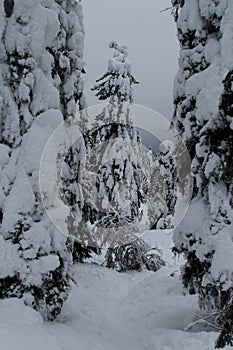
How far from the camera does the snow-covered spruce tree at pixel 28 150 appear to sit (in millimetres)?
5820

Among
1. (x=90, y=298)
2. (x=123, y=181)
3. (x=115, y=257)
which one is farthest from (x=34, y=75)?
(x=123, y=181)

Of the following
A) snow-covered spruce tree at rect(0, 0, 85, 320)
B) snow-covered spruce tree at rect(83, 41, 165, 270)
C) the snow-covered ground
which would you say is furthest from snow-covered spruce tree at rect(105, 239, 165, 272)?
snow-covered spruce tree at rect(0, 0, 85, 320)

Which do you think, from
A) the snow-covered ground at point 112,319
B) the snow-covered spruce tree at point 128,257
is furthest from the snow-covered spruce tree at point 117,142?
the snow-covered ground at point 112,319

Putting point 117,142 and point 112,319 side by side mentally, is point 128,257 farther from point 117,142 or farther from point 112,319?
point 117,142

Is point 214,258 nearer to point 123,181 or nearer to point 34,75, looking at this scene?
point 34,75

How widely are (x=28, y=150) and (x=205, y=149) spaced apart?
2.89m

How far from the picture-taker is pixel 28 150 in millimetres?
6211

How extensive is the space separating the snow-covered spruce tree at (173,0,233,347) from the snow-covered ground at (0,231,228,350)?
80cm

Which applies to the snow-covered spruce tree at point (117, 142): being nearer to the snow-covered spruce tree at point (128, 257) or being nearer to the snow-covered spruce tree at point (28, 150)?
the snow-covered spruce tree at point (128, 257)

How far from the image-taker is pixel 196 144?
584 cm

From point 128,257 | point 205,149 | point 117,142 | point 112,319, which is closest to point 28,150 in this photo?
point 205,149

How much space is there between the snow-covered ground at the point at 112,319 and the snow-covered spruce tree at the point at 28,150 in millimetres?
473

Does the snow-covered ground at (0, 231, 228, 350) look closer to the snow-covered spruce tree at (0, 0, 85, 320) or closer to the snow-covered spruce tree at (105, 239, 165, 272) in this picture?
the snow-covered spruce tree at (0, 0, 85, 320)

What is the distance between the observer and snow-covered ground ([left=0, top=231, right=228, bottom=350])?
446cm
